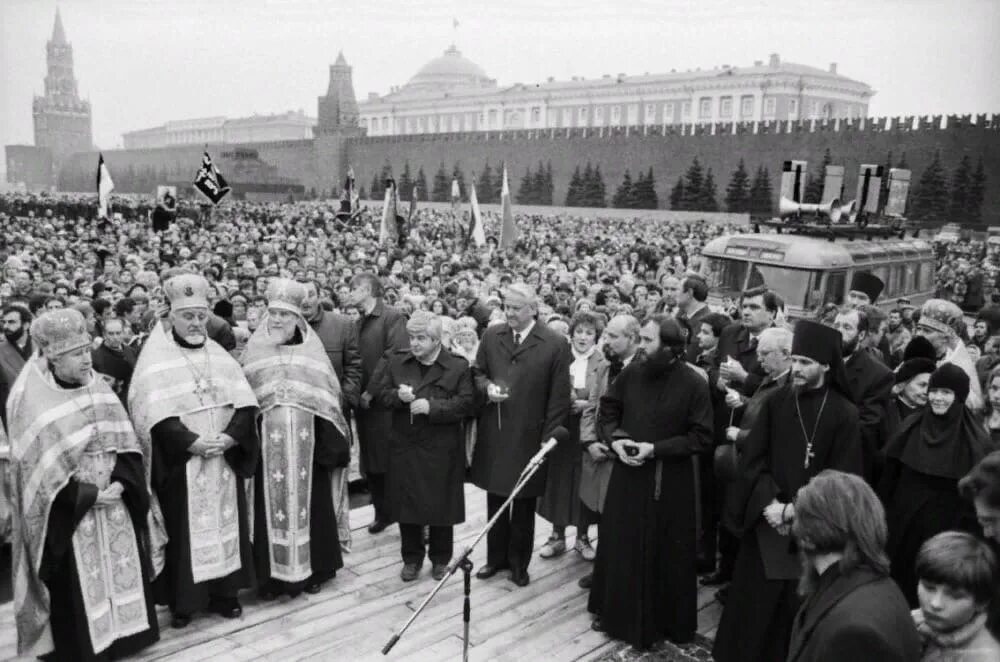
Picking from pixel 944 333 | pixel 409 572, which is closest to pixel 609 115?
pixel 944 333

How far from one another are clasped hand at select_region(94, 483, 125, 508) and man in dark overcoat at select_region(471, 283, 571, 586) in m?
1.91

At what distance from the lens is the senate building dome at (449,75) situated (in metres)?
105

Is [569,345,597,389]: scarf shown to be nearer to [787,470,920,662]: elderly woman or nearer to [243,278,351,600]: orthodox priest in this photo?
[243,278,351,600]: orthodox priest

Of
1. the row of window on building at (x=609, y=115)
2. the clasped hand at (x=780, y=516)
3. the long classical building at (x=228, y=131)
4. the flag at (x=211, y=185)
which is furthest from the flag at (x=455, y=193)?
the long classical building at (x=228, y=131)

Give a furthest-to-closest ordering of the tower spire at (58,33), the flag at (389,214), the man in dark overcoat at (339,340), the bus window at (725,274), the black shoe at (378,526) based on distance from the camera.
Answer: the tower spire at (58,33)
the flag at (389,214)
the bus window at (725,274)
the black shoe at (378,526)
the man in dark overcoat at (339,340)

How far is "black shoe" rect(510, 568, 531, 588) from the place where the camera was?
471 cm

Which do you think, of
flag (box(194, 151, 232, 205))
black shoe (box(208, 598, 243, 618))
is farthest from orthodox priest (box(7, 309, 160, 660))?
flag (box(194, 151, 232, 205))

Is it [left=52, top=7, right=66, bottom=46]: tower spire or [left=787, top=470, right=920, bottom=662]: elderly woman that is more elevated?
[left=52, top=7, right=66, bottom=46]: tower spire

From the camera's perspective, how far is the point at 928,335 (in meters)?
4.74

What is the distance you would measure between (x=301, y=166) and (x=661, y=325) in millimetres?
61538

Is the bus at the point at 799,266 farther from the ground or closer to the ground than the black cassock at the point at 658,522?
farther from the ground

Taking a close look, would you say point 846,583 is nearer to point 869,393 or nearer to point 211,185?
point 869,393

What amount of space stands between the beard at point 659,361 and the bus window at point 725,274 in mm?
6926

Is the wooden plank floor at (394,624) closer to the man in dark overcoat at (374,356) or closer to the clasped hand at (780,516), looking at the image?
the man in dark overcoat at (374,356)
